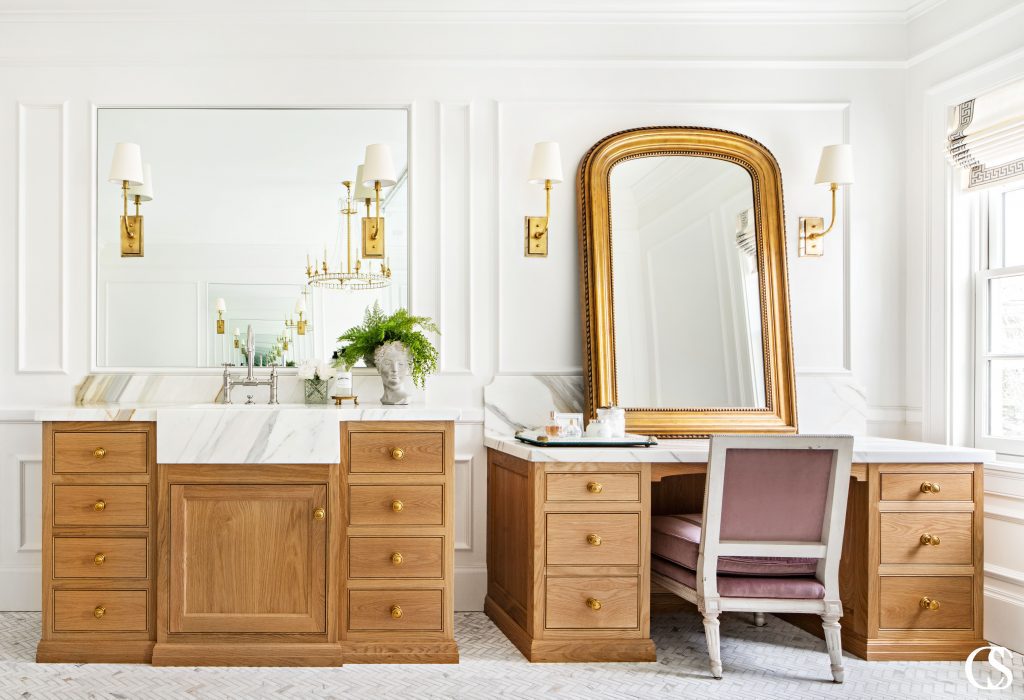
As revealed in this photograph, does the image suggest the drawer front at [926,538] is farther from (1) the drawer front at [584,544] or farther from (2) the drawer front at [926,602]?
(1) the drawer front at [584,544]

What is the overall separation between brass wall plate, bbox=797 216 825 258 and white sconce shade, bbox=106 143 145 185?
2.91 m

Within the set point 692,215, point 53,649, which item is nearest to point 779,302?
point 692,215

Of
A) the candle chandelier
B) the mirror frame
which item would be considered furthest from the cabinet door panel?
the mirror frame

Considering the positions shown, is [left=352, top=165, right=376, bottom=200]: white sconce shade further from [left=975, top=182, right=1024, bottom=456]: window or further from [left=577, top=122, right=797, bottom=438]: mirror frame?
[left=975, top=182, right=1024, bottom=456]: window

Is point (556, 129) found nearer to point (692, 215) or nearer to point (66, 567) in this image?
point (692, 215)

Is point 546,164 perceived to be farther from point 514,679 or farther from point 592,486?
point 514,679

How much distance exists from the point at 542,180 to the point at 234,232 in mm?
1374

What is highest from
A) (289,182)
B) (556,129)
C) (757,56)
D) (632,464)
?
(757,56)

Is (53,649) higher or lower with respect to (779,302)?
lower

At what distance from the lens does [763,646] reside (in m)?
3.02

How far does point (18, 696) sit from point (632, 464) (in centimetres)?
216

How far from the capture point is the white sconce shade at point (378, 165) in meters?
3.29

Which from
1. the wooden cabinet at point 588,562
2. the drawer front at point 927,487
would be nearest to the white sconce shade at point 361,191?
the wooden cabinet at point 588,562

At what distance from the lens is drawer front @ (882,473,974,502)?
2805mm
